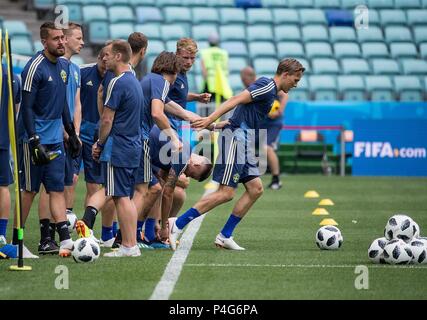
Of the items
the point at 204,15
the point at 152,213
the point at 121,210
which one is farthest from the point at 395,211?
the point at 204,15

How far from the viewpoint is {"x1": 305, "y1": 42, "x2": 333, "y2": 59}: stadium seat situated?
27.2 m

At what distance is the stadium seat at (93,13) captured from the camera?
27000mm

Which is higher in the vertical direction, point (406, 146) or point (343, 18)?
point (343, 18)

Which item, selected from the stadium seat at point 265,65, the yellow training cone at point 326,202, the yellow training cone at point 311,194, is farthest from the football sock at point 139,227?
the stadium seat at point 265,65

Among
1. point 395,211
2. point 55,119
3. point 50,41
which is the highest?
point 50,41

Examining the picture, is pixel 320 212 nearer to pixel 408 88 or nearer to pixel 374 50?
pixel 408 88

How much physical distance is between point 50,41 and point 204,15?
17120 mm

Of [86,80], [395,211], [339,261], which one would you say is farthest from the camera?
[395,211]

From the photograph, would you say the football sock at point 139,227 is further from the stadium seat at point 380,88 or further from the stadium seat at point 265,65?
the stadium seat at point 380,88

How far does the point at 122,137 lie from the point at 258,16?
17.8 m

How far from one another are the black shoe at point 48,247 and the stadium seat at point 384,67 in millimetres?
16998

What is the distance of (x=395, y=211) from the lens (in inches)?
653
